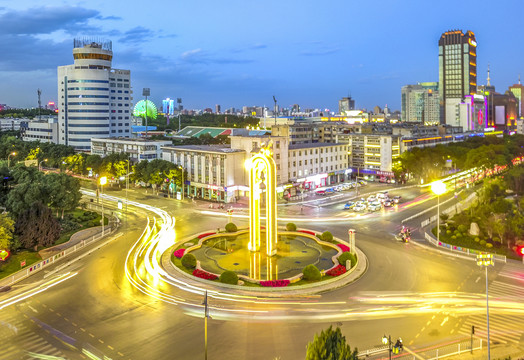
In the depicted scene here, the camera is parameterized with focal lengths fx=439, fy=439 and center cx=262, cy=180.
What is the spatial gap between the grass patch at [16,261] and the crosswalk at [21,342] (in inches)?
416

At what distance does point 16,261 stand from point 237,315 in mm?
25908

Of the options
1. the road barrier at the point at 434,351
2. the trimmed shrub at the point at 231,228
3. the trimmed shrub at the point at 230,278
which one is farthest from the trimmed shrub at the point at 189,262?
the road barrier at the point at 434,351

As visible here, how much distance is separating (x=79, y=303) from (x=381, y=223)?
1607 inches

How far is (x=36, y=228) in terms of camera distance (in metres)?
46.4

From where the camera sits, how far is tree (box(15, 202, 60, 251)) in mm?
45750

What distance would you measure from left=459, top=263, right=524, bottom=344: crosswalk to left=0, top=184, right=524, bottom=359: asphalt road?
22cm

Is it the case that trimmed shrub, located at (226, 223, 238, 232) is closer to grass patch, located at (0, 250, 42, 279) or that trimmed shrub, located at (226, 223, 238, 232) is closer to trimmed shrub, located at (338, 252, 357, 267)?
trimmed shrub, located at (338, 252, 357, 267)

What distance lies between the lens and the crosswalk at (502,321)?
92.4ft

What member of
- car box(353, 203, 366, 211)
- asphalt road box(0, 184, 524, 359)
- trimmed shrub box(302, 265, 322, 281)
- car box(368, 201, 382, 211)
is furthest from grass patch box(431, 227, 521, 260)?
trimmed shrub box(302, 265, 322, 281)

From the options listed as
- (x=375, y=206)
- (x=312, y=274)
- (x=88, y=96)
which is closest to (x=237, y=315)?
(x=312, y=274)

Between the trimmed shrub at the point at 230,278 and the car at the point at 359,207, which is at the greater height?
the car at the point at 359,207

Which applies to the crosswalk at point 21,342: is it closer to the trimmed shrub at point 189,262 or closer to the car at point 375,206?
the trimmed shrub at point 189,262

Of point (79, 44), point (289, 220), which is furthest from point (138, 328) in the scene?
point (79, 44)

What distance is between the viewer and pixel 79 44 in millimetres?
143125
